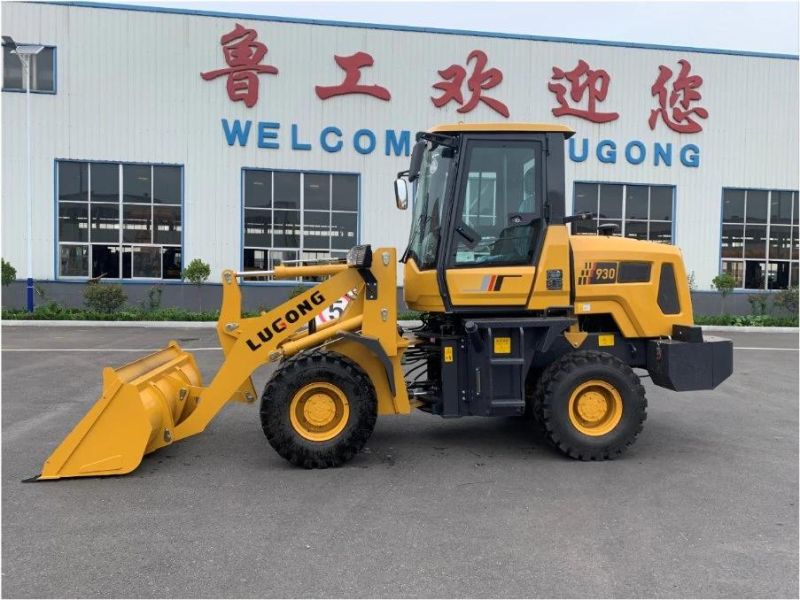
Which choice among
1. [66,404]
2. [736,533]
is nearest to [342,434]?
[736,533]

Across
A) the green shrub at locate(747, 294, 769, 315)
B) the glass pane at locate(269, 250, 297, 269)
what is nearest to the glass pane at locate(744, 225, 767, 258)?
the green shrub at locate(747, 294, 769, 315)

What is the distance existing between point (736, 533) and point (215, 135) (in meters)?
17.2

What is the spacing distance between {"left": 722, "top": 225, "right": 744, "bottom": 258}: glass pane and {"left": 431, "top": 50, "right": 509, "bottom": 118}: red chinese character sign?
8715mm

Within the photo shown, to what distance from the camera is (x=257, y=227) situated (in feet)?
60.6

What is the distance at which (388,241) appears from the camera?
19.0 metres

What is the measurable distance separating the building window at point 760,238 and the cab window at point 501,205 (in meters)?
17.7

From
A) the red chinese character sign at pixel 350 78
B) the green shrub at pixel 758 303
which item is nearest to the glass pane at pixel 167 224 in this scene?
the red chinese character sign at pixel 350 78

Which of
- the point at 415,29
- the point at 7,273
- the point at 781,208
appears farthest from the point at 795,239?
the point at 7,273

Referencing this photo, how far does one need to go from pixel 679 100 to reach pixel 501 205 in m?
17.4

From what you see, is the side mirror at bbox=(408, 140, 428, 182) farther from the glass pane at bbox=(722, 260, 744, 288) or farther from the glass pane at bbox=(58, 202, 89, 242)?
the glass pane at bbox=(722, 260, 744, 288)

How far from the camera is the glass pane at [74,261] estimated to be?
17.9 metres

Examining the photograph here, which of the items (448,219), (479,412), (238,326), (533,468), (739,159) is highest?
(739,159)

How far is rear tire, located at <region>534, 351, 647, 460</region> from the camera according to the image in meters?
5.27

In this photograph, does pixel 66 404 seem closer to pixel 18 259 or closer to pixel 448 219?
pixel 448 219
